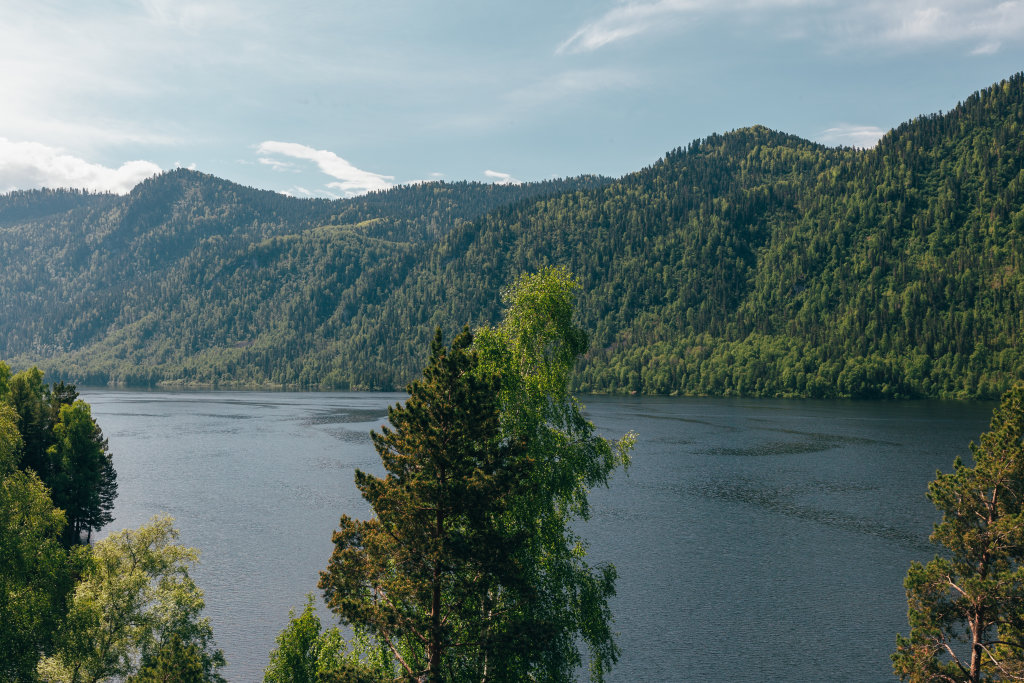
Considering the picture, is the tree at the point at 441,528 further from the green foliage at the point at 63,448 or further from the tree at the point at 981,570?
the green foliage at the point at 63,448

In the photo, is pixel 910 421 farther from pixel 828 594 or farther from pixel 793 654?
pixel 793 654

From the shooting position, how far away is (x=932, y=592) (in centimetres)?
3503

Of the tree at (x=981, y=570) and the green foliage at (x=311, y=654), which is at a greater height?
the tree at (x=981, y=570)

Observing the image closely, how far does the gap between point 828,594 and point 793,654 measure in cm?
1531

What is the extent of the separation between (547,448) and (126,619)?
26.0m

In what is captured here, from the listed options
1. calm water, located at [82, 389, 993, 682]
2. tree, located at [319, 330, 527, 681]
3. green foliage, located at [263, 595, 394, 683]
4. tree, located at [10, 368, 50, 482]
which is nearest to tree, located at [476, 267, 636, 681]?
tree, located at [319, 330, 527, 681]

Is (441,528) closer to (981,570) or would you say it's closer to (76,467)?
(981,570)

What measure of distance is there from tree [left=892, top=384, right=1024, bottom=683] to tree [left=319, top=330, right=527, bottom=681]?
19.9 metres

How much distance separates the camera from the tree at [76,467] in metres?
72.2

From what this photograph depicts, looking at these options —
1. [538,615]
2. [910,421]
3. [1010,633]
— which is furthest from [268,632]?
[910,421]

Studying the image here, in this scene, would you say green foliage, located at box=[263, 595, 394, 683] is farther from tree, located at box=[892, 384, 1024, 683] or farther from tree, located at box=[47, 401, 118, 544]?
tree, located at box=[47, 401, 118, 544]

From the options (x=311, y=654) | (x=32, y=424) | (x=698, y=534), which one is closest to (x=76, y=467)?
(x=32, y=424)

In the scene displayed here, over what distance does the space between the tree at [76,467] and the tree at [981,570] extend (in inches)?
2808

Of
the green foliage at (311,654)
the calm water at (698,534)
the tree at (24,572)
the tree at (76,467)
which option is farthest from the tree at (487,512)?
the tree at (76,467)
